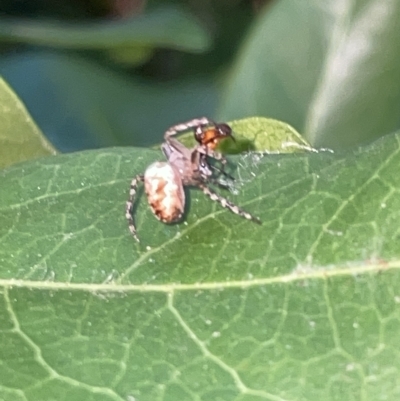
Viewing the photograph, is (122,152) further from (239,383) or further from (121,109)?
(121,109)

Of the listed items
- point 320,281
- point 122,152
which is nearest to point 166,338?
point 320,281

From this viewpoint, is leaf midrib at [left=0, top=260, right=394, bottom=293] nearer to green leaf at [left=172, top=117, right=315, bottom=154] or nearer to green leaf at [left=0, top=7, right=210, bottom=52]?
green leaf at [left=172, top=117, right=315, bottom=154]

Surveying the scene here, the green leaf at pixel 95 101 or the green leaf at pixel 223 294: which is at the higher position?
the green leaf at pixel 95 101

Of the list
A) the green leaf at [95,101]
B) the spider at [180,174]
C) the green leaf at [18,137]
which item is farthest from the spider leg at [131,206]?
the green leaf at [95,101]

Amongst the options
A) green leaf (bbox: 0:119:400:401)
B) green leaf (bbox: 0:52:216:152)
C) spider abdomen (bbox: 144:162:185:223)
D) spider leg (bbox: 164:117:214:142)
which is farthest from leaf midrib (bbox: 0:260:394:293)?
green leaf (bbox: 0:52:216:152)

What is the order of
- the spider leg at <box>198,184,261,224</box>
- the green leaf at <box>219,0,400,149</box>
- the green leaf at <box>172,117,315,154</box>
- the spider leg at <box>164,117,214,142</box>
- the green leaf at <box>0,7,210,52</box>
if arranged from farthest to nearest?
the green leaf at <box>0,7,210,52</box> → the green leaf at <box>219,0,400,149</box> → the spider leg at <box>164,117,214,142</box> → the green leaf at <box>172,117,315,154</box> → the spider leg at <box>198,184,261,224</box>

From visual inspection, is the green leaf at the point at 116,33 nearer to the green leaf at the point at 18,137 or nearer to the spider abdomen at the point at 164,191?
the green leaf at the point at 18,137

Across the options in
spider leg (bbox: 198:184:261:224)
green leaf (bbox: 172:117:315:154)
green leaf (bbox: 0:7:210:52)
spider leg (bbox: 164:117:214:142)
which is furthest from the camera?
green leaf (bbox: 0:7:210:52)

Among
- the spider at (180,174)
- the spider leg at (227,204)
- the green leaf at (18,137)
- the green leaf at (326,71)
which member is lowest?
the spider leg at (227,204)

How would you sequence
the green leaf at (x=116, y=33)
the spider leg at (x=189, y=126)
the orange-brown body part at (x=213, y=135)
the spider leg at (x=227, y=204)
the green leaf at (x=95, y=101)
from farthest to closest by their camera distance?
the green leaf at (x=95, y=101)
the green leaf at (x=116, y=33)
the spider leg at (x=189, y=126)
the orange-brown body part at (x=213, y=135)
the spider leg at (x=227, y=204)
